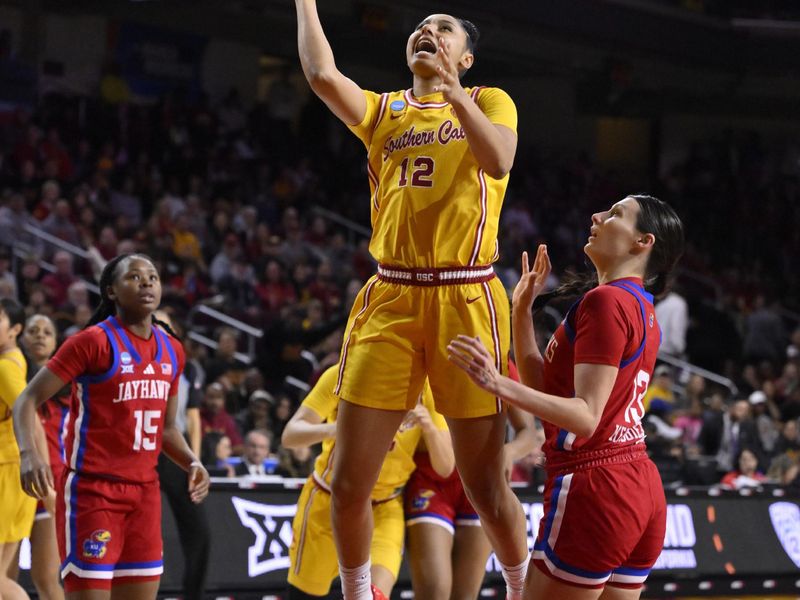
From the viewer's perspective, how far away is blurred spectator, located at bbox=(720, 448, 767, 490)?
11930mm

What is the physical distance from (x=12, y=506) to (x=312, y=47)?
312cm

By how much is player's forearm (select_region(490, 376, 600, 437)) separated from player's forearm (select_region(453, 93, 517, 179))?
86 centimetres

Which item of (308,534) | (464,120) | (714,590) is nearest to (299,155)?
(714,590)

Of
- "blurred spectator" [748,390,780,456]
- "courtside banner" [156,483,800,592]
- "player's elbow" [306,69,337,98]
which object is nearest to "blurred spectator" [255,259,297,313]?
"blurred spectator" [748,390,780,456]

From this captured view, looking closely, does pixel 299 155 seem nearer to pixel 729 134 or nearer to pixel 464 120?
pixel 729 134

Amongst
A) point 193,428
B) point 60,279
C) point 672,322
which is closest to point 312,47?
point 193,428

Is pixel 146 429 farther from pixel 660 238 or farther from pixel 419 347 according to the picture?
pixel 660 238

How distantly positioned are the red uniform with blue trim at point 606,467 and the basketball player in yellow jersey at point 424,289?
36 centimetres

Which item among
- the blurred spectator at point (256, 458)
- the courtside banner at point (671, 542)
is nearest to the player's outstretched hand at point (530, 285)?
the courtside banner at point (671, 542)

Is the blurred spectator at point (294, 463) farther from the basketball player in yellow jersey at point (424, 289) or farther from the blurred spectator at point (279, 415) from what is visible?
the basketball player in yellow jersey at point (424, 289)

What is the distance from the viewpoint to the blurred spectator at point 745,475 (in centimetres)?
1193

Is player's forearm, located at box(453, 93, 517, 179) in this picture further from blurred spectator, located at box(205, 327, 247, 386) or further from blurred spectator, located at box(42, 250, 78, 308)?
blurred spectator, located at box(42, 250, 78, 308)

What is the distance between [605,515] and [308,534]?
2366 mm

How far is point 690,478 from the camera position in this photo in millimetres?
11930
